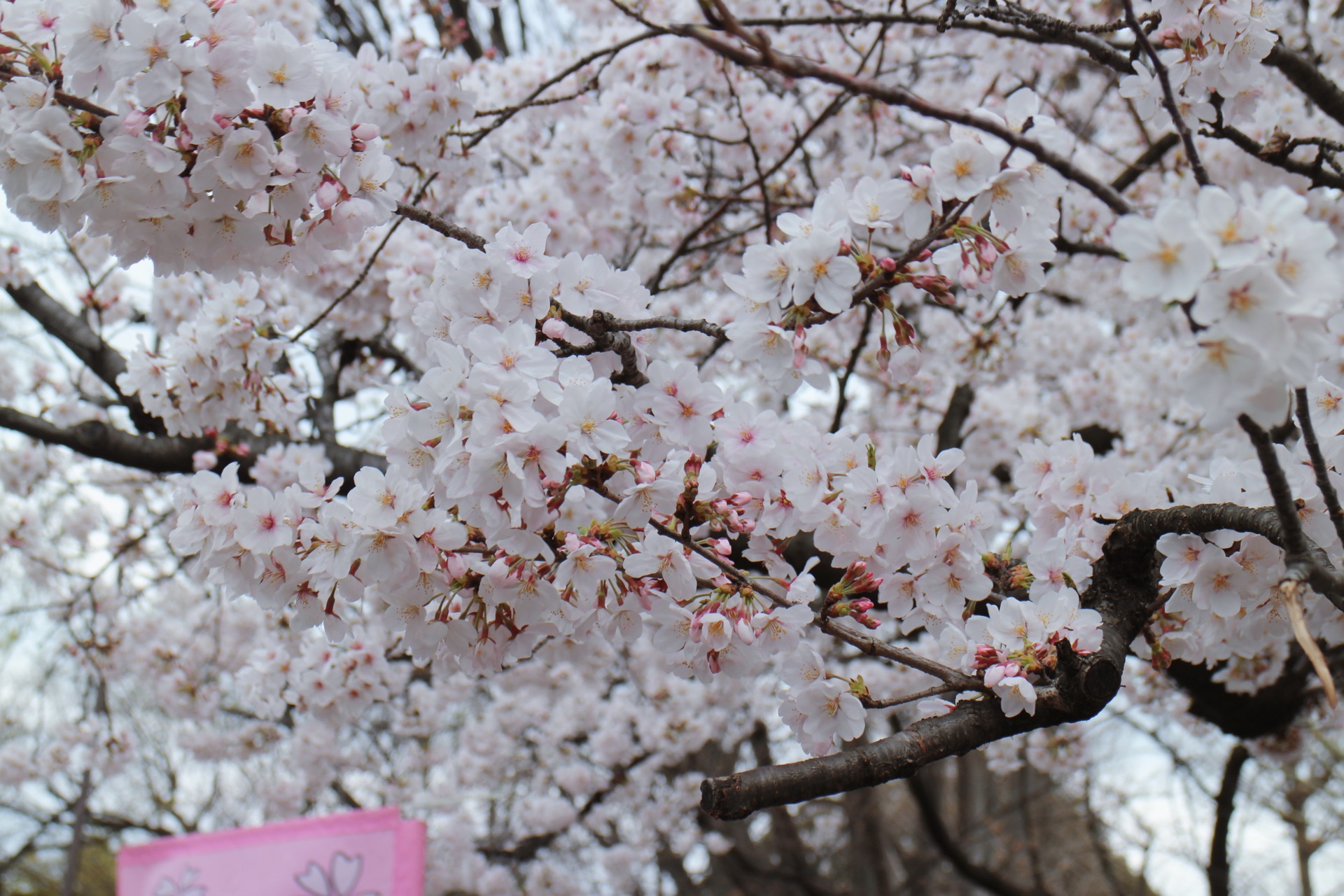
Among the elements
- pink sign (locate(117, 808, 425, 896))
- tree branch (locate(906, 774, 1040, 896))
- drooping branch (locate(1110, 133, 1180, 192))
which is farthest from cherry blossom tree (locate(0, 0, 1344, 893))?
tree branch (locate(906, 774, 1040, 896))

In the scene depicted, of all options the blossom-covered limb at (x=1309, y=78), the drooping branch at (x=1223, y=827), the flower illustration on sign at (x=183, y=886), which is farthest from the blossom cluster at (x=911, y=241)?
the drooping branch at (x=1223, y=827)

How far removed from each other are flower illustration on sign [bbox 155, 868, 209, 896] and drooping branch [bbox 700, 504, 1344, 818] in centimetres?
334

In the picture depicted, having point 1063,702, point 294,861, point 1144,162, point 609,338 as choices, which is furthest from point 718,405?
point 294,861

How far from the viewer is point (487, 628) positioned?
5.01ft

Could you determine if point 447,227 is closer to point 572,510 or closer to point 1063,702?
point 572,510

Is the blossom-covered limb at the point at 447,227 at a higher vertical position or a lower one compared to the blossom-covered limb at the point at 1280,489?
higher

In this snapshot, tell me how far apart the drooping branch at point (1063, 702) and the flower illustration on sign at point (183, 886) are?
3.34m

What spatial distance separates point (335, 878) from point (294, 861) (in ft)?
0.64

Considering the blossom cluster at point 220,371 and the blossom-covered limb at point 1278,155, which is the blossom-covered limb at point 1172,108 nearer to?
the blossom-covered limb at point 1278,155

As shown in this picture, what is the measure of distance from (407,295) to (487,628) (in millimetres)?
1740

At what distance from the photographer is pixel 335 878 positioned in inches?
138

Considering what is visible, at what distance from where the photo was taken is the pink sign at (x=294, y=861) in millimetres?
3490

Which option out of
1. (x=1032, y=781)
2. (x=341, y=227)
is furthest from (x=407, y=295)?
(x=1032, y=781)

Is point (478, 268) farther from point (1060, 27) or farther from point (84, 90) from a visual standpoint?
point (1060, 27)
